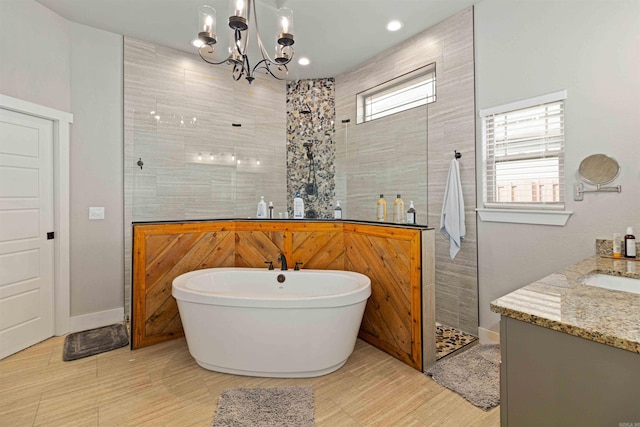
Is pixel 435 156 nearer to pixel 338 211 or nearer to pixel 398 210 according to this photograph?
pixel 398 210

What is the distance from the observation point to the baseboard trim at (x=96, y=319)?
3.30 metres

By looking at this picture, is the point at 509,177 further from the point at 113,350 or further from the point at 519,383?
the point at 113,350

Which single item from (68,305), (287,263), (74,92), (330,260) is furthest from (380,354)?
(74,92)

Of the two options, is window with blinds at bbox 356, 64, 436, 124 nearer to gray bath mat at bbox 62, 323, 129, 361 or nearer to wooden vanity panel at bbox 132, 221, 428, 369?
wooden vanity panel at bbox 132, 221, 428, 369

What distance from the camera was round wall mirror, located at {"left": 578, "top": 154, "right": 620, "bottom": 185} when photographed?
2.22 metres

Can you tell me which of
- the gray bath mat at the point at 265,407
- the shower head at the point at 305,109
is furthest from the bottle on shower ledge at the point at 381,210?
the shower head at the point at 305,109

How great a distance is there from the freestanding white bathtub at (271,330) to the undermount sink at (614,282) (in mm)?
1361

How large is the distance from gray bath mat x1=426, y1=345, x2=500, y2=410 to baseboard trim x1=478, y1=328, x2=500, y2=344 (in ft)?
0.29

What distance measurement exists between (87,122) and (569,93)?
14.4ft

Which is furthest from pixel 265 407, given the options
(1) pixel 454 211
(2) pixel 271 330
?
(1) pixel 454 211

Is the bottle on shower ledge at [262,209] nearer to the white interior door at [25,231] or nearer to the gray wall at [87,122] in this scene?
the gray wall at [87,122]

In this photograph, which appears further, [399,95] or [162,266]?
[399,95]

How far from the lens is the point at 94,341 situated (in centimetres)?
303

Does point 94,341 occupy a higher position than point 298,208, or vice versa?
point 298,208
